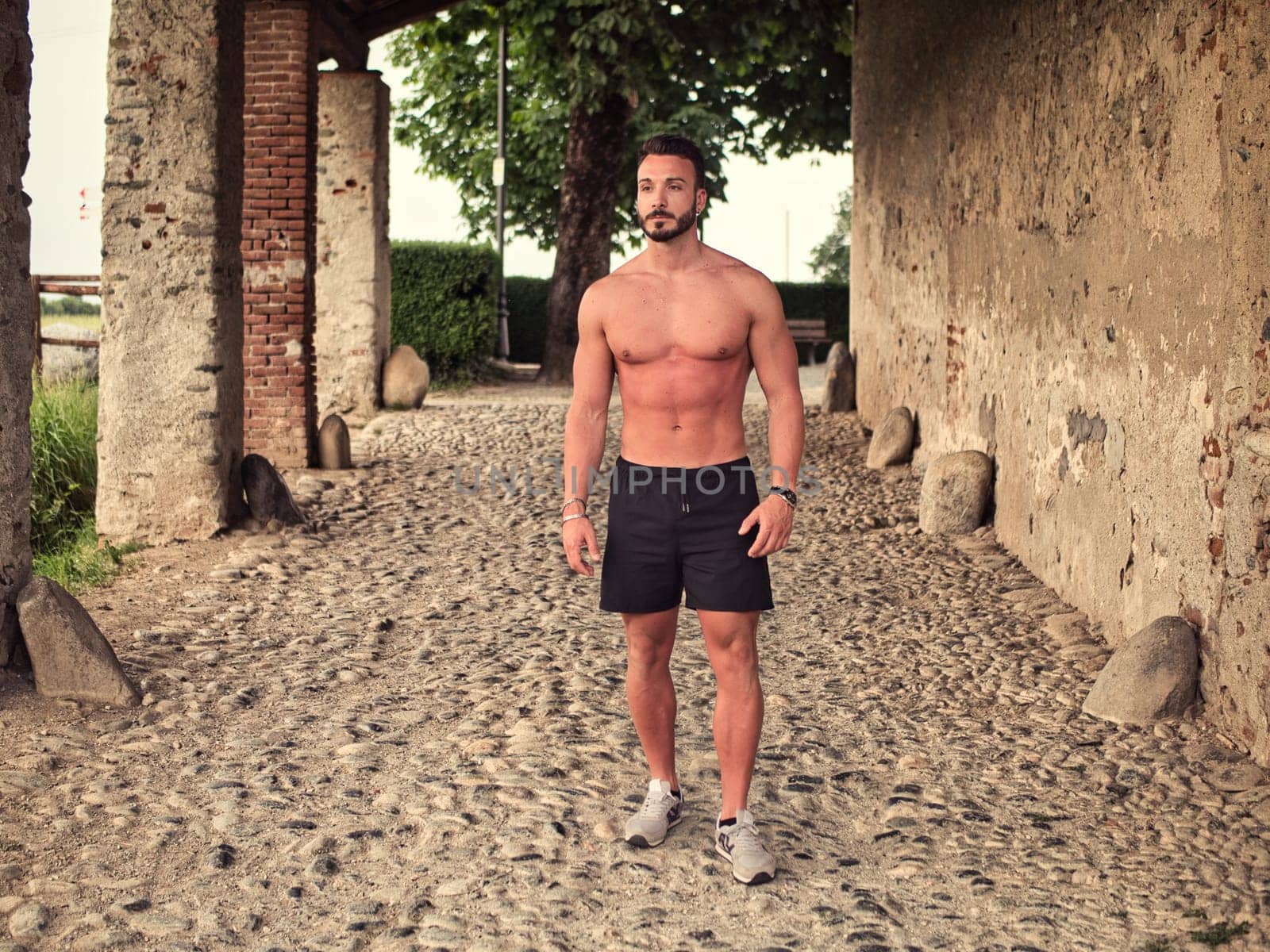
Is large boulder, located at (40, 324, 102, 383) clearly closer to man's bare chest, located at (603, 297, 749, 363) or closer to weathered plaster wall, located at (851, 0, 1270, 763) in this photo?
weathered plaster wall, located at (851, 0, 1270, 763)

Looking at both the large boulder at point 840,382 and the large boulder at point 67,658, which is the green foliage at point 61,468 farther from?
the large boulder at point 840,382

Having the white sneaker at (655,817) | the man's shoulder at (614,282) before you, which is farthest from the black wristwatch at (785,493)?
the white sneaker at (655,817)

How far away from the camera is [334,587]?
A: 689cm

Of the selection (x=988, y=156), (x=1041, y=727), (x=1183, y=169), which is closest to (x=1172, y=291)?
(x=1183, y=169)

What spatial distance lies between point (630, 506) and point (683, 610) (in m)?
3.21

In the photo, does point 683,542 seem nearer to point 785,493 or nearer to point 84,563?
point 785,493

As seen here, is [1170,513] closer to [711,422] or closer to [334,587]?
[711,422]

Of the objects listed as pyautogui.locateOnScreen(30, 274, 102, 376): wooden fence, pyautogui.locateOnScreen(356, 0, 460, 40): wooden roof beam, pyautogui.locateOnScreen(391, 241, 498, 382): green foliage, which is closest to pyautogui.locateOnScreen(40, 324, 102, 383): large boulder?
pyautogui.locateOnScreen(30, 274, 102, 376): wooden fence

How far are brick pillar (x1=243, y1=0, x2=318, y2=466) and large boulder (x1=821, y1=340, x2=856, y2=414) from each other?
4.98 meters

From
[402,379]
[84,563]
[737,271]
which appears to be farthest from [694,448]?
[402,379]

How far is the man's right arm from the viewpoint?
360cm

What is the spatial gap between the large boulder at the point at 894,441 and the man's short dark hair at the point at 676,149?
677 centimetres

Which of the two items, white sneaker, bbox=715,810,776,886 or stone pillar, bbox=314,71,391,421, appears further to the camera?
stone pillar, bbox=314,71,391,421

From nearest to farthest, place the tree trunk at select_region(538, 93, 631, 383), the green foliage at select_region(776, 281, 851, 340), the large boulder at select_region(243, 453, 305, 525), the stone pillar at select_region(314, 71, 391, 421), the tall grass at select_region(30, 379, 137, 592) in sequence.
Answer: the large boulder at select_region(243, 453, 305, 525)
the tall grass at select_region(30, 379, 137, 592)
the stone pillar at select_region(314, 71, 391, 421)
the tree trunk at select_region(538, 93, 631, 383)
the green foliage at select_region(776, 281, 851, 340)
